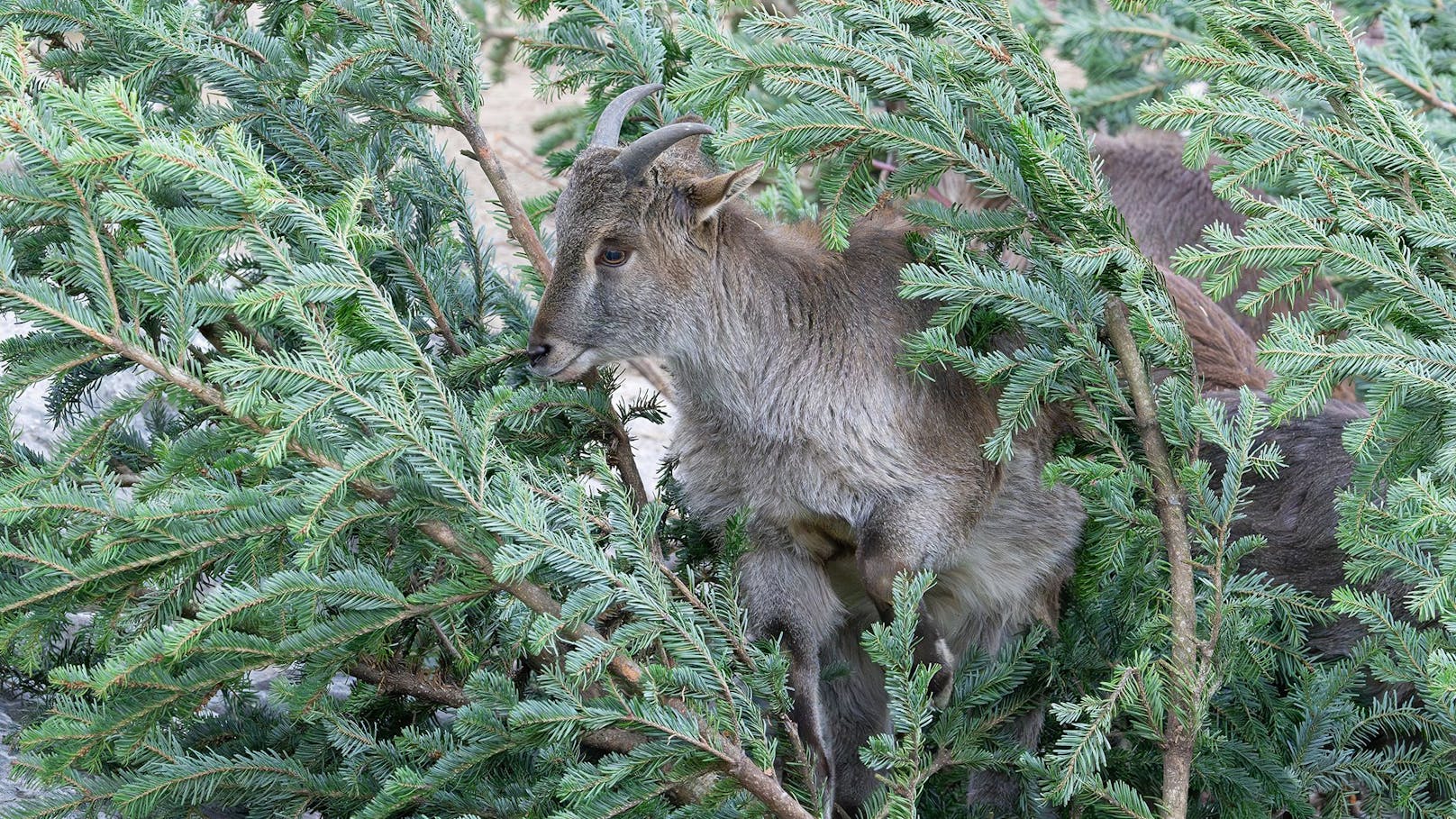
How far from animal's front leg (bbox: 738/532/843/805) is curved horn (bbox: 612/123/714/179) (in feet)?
3.29

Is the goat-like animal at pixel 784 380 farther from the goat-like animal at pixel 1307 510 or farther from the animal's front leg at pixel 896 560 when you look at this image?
the goat-like animal at pixel 1307 510

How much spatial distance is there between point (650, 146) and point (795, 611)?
126 cm

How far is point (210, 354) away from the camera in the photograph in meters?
3.46

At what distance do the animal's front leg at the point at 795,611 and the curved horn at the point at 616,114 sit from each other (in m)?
1.10

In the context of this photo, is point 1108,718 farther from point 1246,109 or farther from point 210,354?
point 210,354

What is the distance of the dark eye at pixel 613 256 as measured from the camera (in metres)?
3.67

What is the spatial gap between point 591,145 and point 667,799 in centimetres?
164

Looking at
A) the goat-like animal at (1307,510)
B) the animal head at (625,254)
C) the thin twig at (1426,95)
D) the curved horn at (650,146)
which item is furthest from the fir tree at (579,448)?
the goat-like animal at (1307,510)

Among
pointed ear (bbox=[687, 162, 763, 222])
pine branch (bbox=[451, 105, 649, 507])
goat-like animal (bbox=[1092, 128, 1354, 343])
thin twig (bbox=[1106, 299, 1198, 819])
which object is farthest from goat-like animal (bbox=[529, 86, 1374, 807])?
goat-like animal (bbox=[1092, 128, 1354, 343])

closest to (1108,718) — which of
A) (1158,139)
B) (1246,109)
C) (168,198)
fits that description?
(1246,109)

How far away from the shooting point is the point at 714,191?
3.58 meters

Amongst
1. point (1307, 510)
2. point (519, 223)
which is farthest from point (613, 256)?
point (1307, 510)

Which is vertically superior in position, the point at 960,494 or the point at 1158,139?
the point at 960,494

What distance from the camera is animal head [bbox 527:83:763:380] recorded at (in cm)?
357
